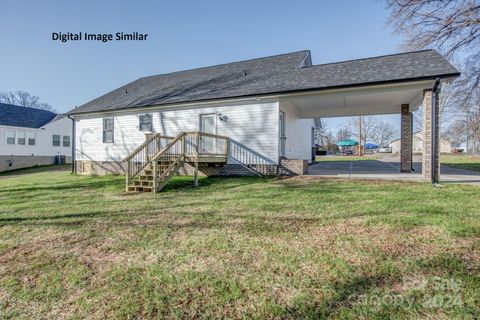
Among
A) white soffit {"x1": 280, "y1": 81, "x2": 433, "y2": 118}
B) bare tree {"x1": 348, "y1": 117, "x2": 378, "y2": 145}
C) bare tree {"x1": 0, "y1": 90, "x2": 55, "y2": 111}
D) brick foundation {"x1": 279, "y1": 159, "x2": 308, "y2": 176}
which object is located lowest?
brick foundation {"x1": 279, "y1": 159, "x2": 308, "y2": 176}

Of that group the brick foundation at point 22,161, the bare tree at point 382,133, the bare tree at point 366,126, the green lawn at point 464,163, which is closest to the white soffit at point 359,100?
the green lawn at point 464,163

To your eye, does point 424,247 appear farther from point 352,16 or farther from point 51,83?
point 51,83

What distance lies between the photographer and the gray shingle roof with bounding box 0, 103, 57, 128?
21.9 metres

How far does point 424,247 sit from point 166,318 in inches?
127

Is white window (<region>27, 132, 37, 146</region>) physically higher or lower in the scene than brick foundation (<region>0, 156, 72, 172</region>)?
higher

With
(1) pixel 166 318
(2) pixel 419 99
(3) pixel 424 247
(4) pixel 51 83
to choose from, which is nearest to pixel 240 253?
(1) pixel 166 318

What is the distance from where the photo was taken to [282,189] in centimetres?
745

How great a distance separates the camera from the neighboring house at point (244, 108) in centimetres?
859

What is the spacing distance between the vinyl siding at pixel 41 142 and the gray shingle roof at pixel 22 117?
0.48 metres

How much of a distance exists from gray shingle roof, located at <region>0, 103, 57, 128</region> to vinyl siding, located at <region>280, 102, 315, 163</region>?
2320 cm

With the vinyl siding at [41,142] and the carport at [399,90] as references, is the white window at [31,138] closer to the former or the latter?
the vinyl siding at [41,142]

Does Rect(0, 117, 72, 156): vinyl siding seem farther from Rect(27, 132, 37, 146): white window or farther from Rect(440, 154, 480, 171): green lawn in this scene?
Rect(440, 154, 480, 171): green lawn

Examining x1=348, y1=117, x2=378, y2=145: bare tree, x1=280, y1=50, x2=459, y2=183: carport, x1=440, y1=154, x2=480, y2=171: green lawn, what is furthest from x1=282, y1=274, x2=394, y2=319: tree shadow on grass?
x1=348, y1=117, x2=378, y2=145: bare tree

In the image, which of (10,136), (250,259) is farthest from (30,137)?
(250,259)
